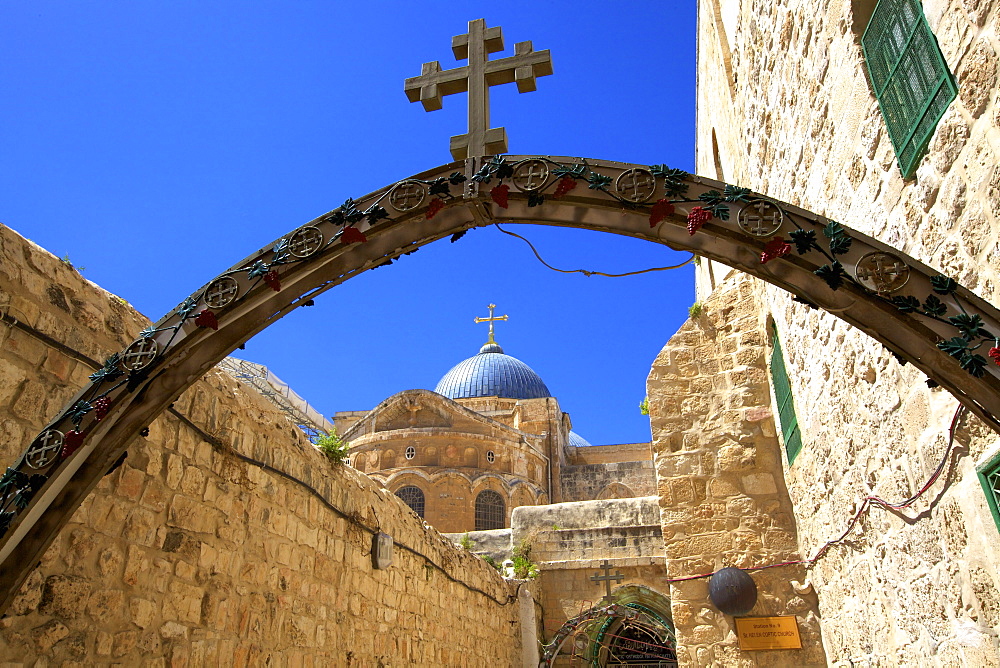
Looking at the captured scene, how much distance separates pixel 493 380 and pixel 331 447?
27.4m

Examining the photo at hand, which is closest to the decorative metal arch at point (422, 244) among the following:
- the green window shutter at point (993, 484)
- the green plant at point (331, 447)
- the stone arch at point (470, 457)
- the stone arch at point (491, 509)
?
the green window shutter at point (993, 484)

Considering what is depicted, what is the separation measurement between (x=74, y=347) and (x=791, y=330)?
4.60 meters

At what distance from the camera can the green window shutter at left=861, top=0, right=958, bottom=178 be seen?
266cm

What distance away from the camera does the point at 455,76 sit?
10.1 feet

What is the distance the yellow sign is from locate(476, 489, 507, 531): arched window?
17.4 m

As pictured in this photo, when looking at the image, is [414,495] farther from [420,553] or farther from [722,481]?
[722,481]

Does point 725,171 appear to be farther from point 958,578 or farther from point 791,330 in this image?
point 958,578

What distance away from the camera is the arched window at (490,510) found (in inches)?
914

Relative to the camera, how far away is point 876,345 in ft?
11.1

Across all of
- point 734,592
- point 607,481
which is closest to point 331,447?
point 734,592

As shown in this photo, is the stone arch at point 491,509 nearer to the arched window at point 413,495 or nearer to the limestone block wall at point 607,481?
the arched window at point 413,495

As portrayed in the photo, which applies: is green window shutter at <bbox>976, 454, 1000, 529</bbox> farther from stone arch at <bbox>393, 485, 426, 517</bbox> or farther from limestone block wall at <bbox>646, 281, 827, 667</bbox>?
stone arch at <bbox>393, 485, 426, 517</bbox>

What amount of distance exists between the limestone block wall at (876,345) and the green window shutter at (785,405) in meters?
0.28

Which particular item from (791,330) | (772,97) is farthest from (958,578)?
(772,97)
